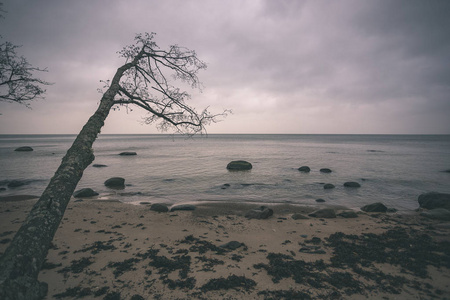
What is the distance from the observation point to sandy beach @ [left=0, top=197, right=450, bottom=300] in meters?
4.34

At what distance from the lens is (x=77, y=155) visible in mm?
3920

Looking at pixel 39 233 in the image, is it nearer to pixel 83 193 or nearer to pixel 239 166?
pixel 83 193

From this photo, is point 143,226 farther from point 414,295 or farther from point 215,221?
point 414,295

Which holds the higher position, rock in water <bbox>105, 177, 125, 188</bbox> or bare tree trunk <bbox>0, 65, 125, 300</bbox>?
bare tree trunk <bbox>0, 65, 125, 300</bbox>

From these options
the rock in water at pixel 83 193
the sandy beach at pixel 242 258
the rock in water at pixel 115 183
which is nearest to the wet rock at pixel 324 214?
the sandy beach at pixel 242 258

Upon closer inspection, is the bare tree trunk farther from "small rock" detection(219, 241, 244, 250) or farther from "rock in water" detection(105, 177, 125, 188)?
"rock in water" detection(105, 177, 125, 188)

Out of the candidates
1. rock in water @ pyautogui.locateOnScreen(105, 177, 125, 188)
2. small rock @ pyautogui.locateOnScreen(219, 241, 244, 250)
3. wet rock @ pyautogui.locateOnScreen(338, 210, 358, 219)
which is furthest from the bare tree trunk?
rock in water @ pyautogui.locateOnScreen(105, 177, 125, 188)

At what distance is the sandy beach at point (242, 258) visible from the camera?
434 cm

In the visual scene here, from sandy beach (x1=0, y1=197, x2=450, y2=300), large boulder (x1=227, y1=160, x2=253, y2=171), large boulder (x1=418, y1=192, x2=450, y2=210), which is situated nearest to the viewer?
sandy beach (x1=0, y1=197, x2=450, y2=300)

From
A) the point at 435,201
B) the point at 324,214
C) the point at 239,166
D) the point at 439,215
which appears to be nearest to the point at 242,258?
the point at 324,214

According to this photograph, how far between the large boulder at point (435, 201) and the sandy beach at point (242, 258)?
3735mm

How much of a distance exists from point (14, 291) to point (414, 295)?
6.87 metres

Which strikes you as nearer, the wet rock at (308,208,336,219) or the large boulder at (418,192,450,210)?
the wet rock at (308,208,336,219)

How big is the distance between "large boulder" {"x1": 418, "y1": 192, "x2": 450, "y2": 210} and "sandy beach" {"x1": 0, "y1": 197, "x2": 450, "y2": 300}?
373cm
